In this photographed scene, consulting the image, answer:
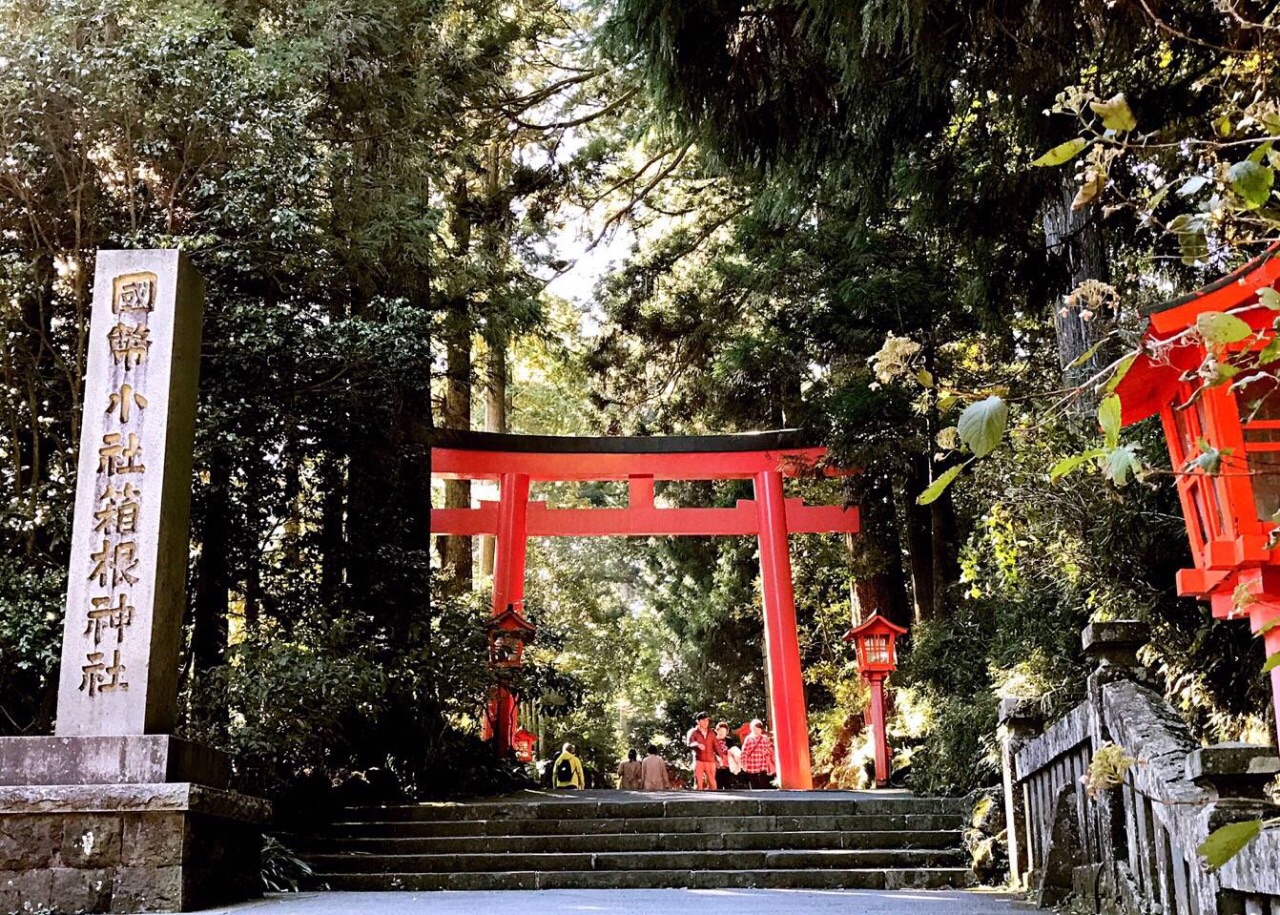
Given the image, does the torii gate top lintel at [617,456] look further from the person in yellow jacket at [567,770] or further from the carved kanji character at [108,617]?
the carved kanji character at [108,617]

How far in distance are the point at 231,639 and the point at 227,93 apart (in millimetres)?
5058

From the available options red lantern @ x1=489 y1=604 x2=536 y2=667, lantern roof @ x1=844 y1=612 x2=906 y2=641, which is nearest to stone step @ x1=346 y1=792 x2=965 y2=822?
red lantern @ x1=489 y1=604 x2=536 y2=667

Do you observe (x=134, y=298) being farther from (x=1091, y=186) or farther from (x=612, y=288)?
(x=612, y=288)

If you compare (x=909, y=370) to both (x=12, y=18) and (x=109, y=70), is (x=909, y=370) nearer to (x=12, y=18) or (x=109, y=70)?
(x=109, y=70)

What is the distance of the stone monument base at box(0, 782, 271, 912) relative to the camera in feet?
18.5

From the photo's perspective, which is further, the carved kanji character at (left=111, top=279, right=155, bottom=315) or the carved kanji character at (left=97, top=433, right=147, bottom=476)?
the carved kanji character at (left=111, top=279, right=155, bottom=315)

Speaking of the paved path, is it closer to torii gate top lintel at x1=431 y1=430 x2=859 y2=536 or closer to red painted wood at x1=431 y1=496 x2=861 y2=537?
torii gate top lintel at x1=431 y1=430 x2=859 y2=536

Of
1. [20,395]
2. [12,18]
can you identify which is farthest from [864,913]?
[12,18]

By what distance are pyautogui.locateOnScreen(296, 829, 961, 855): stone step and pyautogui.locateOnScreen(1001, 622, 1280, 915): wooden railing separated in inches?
81.4

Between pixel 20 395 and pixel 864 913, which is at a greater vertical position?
pixel 20 395

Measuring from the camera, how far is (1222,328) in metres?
1.56

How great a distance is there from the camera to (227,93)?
9070 mm

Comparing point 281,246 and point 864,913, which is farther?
point 281,246

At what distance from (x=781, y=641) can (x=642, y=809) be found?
562 cm
